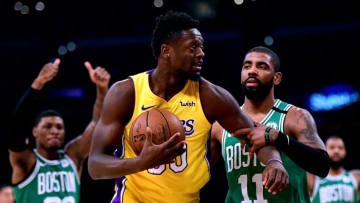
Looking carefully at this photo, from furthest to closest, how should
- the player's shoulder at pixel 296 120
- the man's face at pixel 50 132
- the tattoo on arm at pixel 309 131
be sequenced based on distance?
1. the man's face at pixel 50 132
2. the player's shoulder at pixel 296 120
3. the tattoo on arm at pixel 309 131

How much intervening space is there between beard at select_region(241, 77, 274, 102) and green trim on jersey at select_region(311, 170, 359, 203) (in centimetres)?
445

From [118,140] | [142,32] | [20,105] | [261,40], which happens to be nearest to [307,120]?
[118,140]

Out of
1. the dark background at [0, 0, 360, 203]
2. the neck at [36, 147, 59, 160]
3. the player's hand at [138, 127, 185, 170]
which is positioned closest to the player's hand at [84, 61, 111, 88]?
the neck at [36, 147, 59, 160]

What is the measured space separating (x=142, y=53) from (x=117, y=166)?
931cm

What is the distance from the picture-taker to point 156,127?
129 inches

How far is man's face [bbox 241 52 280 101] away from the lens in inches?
176

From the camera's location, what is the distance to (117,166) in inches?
128

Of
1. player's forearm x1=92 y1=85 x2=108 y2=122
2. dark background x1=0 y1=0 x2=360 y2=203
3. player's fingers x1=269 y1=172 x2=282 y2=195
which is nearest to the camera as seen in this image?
player's fingers x1=269 y1=172 x2=282 y2=195

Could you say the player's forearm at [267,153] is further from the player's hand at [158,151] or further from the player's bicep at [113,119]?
the player's bicep at [113,119]

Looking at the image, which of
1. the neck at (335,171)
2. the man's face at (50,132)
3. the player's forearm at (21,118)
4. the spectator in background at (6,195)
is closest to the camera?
the player's forearm at (21,118)

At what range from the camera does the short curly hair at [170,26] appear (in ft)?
12.0

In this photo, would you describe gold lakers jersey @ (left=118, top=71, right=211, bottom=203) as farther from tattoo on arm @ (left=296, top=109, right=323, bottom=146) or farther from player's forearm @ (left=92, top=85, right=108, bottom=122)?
player's forearm @ (left=92, top=85, right=108, bottom=122)

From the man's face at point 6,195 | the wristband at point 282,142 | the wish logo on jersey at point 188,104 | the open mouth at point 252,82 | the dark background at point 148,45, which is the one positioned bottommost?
the man's face at point 6,195

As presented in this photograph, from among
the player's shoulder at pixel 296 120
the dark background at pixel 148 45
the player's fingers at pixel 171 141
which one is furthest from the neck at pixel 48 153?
the dark background at pixel 148 45
